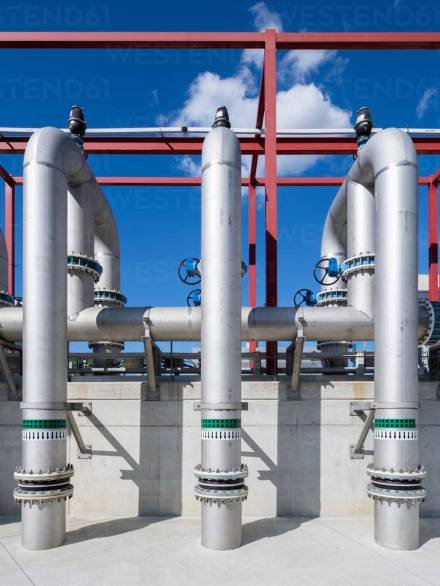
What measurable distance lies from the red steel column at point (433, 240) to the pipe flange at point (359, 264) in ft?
17.6

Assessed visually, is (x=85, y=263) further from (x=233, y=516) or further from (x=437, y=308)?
(x=437, y=308)

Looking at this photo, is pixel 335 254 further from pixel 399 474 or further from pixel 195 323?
pixel 399 474

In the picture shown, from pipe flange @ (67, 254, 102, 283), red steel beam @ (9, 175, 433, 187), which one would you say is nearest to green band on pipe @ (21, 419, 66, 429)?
pipe flange @ (67, 254, 102, 283)

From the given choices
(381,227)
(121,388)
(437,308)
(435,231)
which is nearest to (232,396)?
(121,388)

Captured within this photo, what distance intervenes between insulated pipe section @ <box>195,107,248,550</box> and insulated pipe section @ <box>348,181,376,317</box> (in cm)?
311

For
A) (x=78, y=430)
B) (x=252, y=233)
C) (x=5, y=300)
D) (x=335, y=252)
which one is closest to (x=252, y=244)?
(x=252, y=233)

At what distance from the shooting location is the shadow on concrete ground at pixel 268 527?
882 cm

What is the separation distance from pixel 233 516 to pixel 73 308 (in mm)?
5413

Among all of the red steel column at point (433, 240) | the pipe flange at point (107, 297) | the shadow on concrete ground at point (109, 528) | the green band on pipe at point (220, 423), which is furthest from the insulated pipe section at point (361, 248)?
the pipe flange at point (107, 297)

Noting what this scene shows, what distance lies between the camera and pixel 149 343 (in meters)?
9.91

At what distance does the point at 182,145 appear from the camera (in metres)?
15.0

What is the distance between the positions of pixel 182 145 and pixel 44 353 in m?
8.98

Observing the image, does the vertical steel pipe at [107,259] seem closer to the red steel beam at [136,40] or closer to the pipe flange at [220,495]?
the red steel beam at [136,40]

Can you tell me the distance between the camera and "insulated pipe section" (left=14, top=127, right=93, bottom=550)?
324 inches
